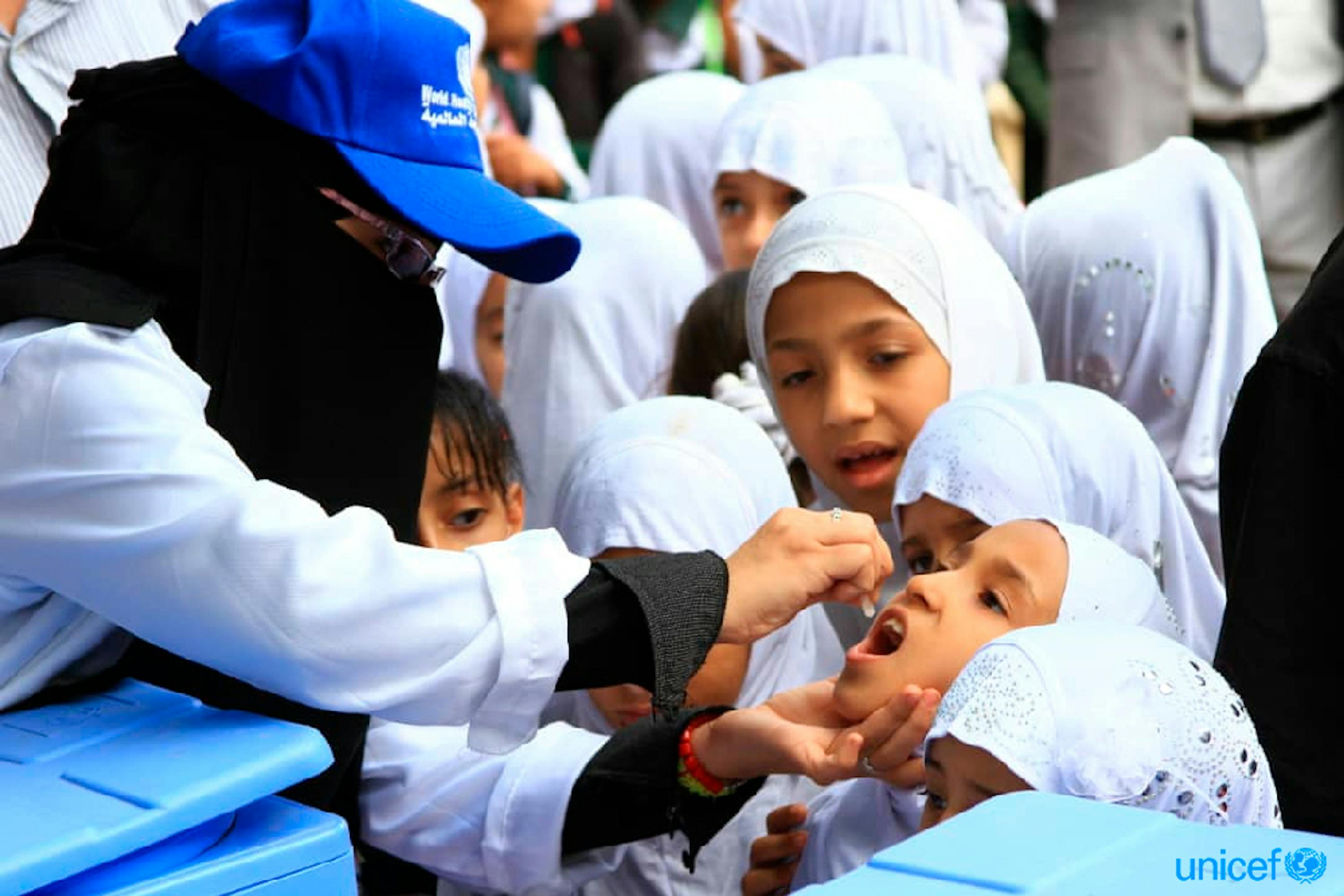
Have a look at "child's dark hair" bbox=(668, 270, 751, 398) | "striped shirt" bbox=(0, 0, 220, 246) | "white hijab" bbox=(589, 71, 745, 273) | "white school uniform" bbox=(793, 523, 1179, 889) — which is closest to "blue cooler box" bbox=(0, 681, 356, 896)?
"white school uniform" bbox=(793, 523, 1179, 889)

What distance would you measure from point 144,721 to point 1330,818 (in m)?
1.22

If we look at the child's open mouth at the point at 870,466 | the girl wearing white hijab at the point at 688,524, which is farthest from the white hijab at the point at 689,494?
the child's open mouth at the point at 870,466

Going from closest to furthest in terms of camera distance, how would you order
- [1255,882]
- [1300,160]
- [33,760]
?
[1255,882], [33,760], [1300,160]

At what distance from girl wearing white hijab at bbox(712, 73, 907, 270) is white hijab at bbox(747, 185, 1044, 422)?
1206mm

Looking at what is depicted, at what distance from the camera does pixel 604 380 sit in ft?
13.9

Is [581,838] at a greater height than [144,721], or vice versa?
[144,721]

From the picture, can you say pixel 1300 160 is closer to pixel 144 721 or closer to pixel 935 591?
pixel 935 591

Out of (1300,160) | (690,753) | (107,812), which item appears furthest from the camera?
(1300,160)

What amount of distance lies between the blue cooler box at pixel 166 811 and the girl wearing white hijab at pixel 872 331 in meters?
1.40

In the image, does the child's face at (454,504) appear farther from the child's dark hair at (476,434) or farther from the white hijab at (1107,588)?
the white hijab at (1107,588)

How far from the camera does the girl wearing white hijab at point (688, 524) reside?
2832mm

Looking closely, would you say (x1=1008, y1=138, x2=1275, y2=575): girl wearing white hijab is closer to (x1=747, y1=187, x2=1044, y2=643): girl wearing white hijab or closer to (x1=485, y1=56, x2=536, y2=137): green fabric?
(x1=747, y1=187, x2=1044, y2=643): girl wearing white hijab

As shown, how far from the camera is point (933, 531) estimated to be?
8.88 feet

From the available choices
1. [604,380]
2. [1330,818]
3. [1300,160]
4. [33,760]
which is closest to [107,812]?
[33,760]
